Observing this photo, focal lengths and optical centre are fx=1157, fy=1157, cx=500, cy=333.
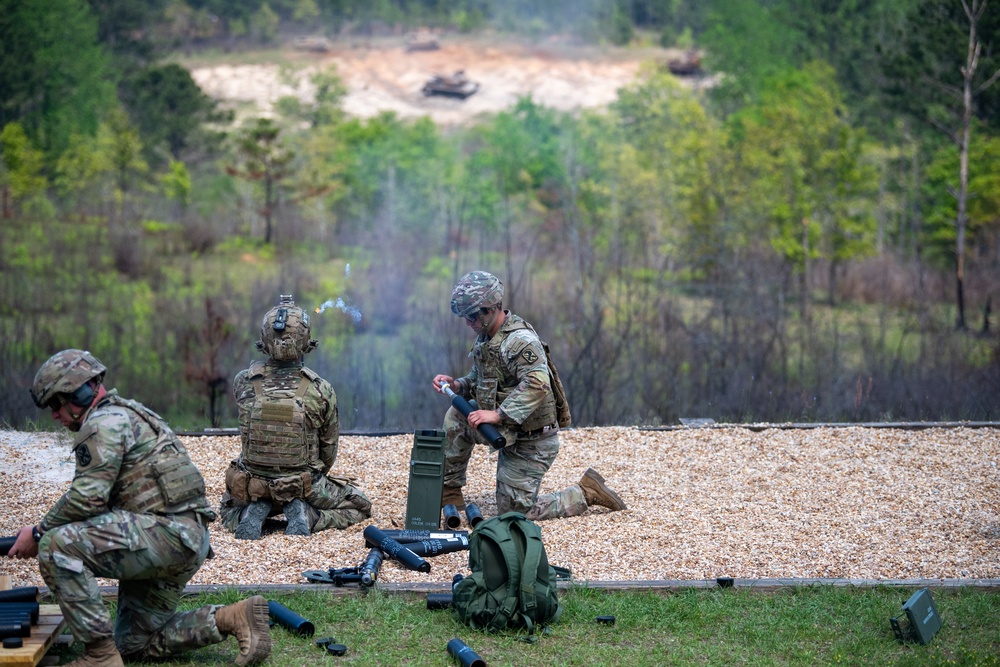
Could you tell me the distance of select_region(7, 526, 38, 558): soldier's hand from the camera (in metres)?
5.59

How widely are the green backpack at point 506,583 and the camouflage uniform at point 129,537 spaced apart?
57.0 inches

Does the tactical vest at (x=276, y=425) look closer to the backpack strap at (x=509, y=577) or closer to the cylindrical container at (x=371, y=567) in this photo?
the cylindrical container at (x=371, y=567)

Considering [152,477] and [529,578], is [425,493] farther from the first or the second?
[152,477]

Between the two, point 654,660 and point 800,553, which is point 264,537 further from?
point 800,553

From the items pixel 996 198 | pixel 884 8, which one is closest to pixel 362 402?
pixel 996 198

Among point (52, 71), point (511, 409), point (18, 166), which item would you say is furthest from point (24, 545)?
point (52, 71)

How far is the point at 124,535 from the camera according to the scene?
18.1 ft

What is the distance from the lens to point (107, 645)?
5.55 metres

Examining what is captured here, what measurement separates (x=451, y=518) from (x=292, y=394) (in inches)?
59.7

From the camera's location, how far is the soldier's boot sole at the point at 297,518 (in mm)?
8062

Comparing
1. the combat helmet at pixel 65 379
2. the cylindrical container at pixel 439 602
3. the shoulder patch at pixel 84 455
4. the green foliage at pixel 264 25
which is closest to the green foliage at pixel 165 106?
the green foliage at pixel 264 25

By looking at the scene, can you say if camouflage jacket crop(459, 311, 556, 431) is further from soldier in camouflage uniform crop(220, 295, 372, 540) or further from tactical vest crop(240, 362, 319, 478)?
tactical vest crop(240, 362, 319, 478)

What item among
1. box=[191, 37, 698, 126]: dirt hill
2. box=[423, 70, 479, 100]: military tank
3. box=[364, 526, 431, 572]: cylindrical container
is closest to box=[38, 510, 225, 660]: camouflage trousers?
box=[364, 526, 431, 572]: cylindrical container

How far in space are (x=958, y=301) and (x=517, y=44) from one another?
33.9 meters
